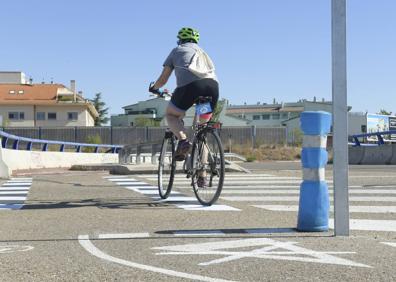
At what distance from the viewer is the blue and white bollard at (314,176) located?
5.11 metres

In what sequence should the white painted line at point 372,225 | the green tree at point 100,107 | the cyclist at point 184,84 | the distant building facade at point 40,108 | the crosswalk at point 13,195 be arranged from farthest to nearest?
the green tree at point 100,107
the distant building facade at point 40,108
the crosswalk at point 13,195
the cyclist at point 184,84
the white painted line at point 372,225

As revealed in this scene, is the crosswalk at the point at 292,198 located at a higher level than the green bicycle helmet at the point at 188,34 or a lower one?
lower

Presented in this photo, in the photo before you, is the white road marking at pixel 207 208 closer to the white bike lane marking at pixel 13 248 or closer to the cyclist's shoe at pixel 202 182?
the cyclist's shoe at pixel 202 182

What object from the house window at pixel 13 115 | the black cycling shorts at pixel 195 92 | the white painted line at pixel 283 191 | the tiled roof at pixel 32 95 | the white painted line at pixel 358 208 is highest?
the tiled roof at pixel 32 95

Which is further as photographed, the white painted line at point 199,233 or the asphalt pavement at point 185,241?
the white painted line at point 199,233

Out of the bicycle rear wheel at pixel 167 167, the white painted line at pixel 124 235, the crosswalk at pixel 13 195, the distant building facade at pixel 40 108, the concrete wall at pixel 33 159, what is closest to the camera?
the white painted line at pixel 124 235

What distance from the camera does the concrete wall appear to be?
12630 millimetres

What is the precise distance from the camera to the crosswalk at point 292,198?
5805 mm

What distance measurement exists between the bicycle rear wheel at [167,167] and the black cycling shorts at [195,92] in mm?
913

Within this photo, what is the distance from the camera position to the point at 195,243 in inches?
181

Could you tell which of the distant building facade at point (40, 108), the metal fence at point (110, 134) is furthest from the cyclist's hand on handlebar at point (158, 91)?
the distant building facade at point (40, 108)

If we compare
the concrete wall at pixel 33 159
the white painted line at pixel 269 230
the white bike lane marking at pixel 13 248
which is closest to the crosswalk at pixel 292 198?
the white painted line at pixel 269 230

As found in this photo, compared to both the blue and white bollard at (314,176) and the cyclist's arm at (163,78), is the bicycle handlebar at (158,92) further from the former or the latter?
the blue and white bollard at (314,176)

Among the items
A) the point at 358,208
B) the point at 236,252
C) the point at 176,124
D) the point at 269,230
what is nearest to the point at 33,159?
the point at 176,124
